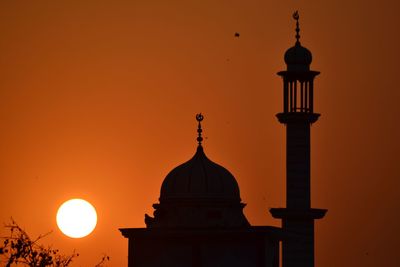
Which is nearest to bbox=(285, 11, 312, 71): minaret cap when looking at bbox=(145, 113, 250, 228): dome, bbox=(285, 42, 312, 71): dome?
bbox=(285, 42, 312, 71): dome

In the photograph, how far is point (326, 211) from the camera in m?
50.6

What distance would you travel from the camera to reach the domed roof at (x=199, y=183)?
49.6 meters

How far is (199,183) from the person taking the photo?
4962 centimetres

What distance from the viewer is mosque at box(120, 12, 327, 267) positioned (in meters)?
48.4

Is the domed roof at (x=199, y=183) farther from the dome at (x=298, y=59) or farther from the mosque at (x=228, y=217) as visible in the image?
the dome at (x=298, y=59)

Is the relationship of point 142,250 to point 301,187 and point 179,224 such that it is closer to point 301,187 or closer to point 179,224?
point 179,224

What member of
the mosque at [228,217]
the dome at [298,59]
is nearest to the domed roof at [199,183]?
the mosque at [228,217]

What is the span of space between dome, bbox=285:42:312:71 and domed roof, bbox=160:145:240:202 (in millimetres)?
5266

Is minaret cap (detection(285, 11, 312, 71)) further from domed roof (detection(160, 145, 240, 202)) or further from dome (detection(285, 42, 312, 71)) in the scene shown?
domed roof (detection(160, 145, 240, 202))

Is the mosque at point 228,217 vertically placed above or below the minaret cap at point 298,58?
below

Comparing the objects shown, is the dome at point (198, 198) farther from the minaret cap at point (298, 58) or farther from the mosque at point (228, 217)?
the minaret cap at point (298, 58)

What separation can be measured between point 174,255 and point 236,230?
243cm

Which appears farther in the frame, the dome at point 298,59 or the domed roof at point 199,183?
the dome at point 298,59

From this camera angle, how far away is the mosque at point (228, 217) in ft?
159
